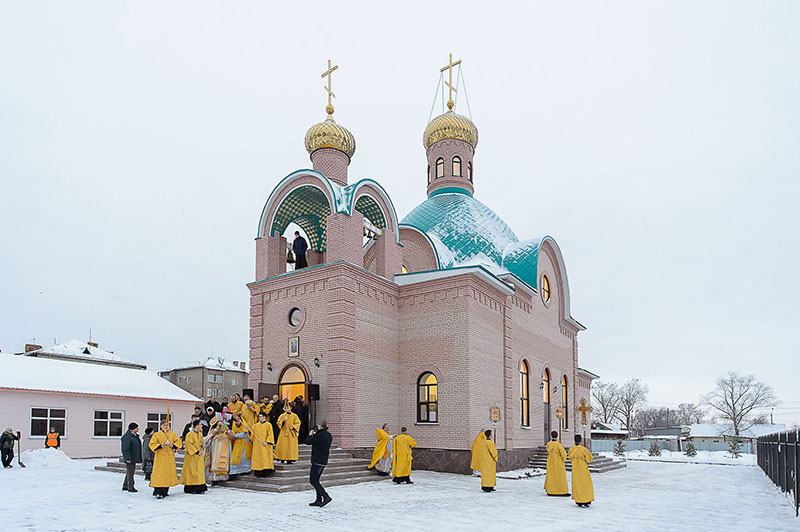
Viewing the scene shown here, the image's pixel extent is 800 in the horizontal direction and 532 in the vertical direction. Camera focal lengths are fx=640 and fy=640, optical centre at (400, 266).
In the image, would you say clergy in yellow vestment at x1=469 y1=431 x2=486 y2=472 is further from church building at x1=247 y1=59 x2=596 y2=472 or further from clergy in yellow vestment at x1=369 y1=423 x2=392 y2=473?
church building at x1=247 y1=59 x2=596 y2=472

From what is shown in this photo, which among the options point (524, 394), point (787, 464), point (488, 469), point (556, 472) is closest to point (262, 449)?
point (488, 469)

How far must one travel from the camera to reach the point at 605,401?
219 feet

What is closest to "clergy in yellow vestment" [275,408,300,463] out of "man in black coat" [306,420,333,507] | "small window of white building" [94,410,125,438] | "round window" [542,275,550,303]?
"man in black coat" [306,420,333,507]

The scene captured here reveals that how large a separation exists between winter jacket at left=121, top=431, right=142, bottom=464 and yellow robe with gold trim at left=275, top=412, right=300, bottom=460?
8.48 ft

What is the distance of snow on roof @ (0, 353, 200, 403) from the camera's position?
21000mm

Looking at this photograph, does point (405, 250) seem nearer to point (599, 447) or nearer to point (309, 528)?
point (309, 528)

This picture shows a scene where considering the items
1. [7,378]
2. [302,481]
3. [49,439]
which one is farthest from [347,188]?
[7,378]

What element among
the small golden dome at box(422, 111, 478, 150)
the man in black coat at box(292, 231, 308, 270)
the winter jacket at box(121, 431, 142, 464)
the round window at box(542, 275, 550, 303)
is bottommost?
the winter jacket at box(121, 431, 142, 464)

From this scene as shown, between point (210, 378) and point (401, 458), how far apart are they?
39.5 meters

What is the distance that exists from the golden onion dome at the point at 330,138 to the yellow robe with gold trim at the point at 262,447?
997 centimetres

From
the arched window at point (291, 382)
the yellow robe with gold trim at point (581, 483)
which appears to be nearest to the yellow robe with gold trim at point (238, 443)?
the arched window at point (291, 382)

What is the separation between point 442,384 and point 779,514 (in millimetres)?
8201

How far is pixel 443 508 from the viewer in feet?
33.0

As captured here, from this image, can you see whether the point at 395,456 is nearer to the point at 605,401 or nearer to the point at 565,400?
the point at 565,400
